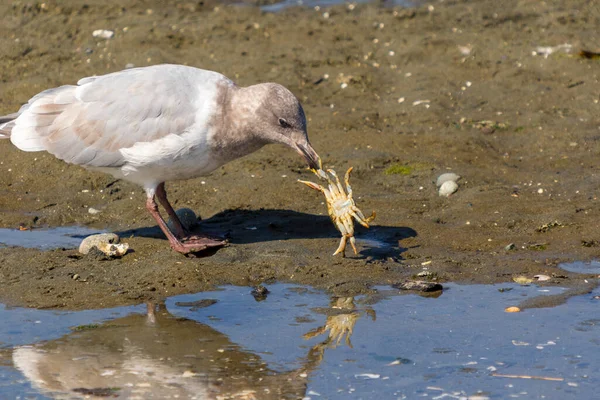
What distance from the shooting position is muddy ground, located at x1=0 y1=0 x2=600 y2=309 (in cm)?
662

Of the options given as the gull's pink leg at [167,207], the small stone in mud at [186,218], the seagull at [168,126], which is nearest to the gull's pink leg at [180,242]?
the seagull at [168,126]

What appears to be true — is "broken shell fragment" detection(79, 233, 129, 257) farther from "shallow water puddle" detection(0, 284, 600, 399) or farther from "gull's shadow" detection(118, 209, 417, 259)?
"shallow water puddle" detection(0, 284, 600, 399)

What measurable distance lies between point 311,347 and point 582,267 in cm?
229

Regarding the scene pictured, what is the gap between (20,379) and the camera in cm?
485

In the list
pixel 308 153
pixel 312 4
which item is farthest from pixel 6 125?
pixel 312 4

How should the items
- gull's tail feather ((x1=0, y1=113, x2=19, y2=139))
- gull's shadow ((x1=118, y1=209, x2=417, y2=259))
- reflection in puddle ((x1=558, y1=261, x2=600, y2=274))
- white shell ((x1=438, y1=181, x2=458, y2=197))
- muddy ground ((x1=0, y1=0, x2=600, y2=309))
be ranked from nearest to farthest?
reflection in puddle ((x1=558, y1=261, x2=600, y2=274)) → muddy ground ((x1=0, y1=0, x2=600, y2=309)) → gull's shadow ((x1=118, y1=209, x2=417, y2=259)) → gull's tail feather ((x1=0, y1=113, x2=19, y2=139)) → white shell ((x1=438, y1=181, x2=458, y2=197))

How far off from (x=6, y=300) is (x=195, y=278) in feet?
3.99

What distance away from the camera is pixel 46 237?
7.42 m

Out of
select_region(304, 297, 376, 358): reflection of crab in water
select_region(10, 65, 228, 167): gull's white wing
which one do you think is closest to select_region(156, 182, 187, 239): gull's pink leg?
select_region(10, 65, 228, 167): gull's white wing

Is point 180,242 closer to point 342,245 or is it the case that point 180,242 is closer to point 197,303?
point 197,303

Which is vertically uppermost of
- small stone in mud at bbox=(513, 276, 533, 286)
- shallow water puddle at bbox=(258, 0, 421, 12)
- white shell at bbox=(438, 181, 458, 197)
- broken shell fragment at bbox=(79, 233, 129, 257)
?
shallow water puddle at bbox=(258, 0, 421, 12)

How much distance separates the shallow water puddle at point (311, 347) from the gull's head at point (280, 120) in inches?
48.3

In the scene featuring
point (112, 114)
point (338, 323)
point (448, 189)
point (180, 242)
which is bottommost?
point (180, 242)

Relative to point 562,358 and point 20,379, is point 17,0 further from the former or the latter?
point 562,358
